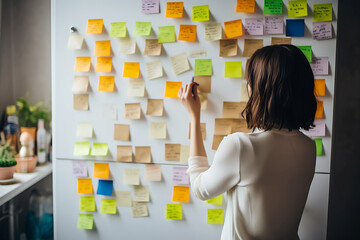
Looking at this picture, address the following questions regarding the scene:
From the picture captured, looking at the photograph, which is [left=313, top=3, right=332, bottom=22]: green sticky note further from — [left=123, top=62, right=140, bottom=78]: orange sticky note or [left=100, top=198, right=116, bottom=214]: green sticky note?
[left=100, top=198, right=116, bottom=214]: green sticky note

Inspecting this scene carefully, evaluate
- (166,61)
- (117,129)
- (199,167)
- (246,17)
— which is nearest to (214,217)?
(199,167)

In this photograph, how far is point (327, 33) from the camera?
1183 millimetres

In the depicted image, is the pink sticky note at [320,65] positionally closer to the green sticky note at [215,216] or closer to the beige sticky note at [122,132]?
the green sticky note at [215,216]

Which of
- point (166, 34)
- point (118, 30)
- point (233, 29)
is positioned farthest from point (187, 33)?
point (118, 30)

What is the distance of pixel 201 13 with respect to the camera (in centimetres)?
124

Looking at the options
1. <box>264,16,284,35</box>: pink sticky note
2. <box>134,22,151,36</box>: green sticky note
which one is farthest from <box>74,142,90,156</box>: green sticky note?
<box>264,16,284,35</box>: pink sticky note

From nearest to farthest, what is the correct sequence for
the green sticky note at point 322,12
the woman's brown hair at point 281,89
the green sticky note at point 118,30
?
1. the woman's brown hair at point 281,89
2. the green sticky note at point 322,12
3. the green sticky note at point 118,30

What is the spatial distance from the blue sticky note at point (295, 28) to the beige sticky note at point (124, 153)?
2.88ft

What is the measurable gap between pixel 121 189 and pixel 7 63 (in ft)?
4.59

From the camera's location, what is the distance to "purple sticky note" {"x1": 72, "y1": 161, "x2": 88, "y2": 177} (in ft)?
4.52

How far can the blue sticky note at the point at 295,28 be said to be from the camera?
1197 millimetres

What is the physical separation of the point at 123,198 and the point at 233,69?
0.80 m

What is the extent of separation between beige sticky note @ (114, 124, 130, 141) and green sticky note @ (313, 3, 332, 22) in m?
0.95

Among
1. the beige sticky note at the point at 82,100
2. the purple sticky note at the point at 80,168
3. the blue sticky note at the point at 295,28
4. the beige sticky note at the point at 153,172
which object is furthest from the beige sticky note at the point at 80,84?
the blue sticky note at the point at 295,28
